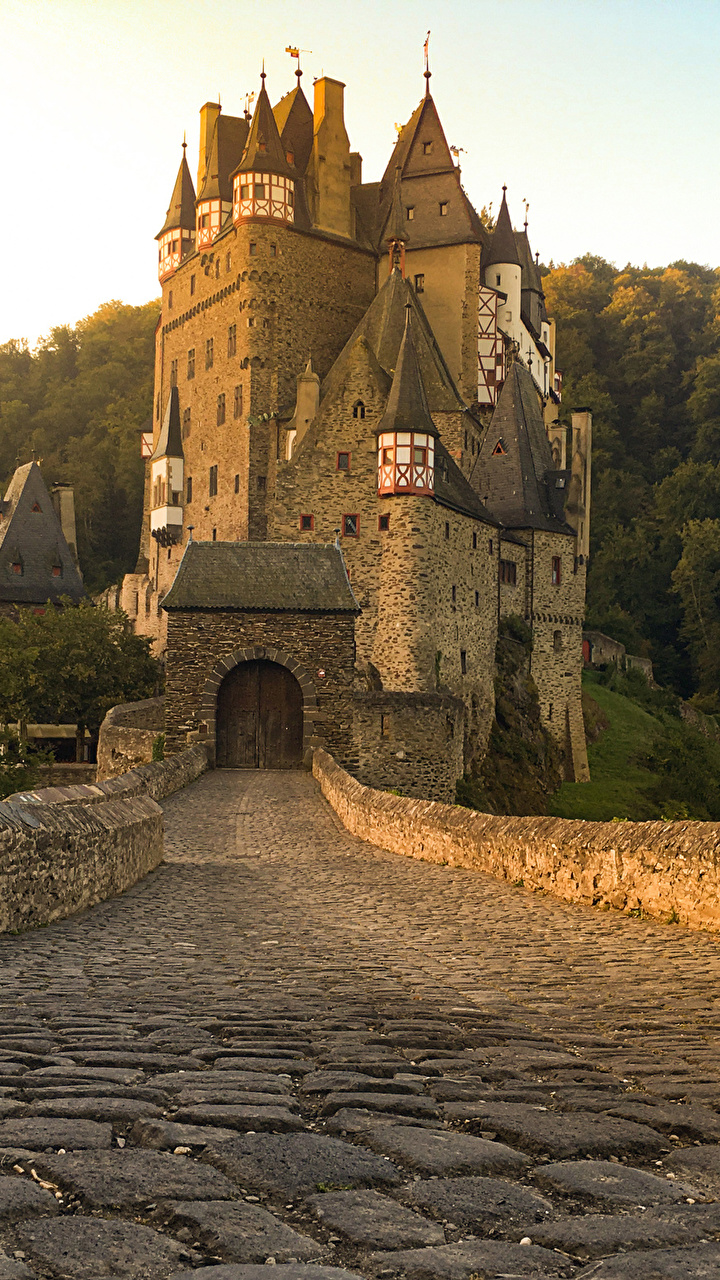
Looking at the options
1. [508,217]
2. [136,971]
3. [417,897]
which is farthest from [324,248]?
[136,971]

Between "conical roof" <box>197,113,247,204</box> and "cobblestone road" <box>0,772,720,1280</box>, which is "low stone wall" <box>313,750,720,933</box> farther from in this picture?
"conical roof" <box>197,113,247,204</box>

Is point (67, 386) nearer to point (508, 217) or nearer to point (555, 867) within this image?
point (508, 217)

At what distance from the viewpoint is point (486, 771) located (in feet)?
148

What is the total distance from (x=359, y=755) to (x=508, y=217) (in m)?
39.4

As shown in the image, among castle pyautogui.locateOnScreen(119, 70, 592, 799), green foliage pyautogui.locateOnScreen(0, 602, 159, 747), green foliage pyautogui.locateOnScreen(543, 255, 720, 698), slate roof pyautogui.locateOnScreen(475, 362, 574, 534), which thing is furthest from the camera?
green foliage pyautogui.locateOnScreen(543, 255, 720, 698)

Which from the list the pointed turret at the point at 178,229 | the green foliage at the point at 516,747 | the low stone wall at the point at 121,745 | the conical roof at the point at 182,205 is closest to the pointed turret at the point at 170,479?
the pointed turret at the point at 178,229

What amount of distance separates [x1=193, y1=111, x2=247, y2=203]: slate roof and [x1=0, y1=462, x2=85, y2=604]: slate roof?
18.3 metres

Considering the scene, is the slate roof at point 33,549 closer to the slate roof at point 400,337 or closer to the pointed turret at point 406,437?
the slate roof at point 400,337

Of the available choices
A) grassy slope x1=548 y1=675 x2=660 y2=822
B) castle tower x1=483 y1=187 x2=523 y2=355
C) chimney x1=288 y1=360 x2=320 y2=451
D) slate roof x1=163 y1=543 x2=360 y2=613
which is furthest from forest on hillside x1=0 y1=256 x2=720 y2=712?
slate roof x1=163 y1=543 x2=360 y2=613

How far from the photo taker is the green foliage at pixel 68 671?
39281 mm

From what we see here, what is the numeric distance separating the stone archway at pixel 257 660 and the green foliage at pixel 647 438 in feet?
141

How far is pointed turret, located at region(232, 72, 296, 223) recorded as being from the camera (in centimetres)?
5400


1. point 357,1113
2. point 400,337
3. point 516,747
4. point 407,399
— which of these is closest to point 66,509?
point 400,337

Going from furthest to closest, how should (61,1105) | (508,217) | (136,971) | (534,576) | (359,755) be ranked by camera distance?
1. (508,217)
2. (534,576)
3. (359,755)
4. (136,971)
5. (61,1105)
